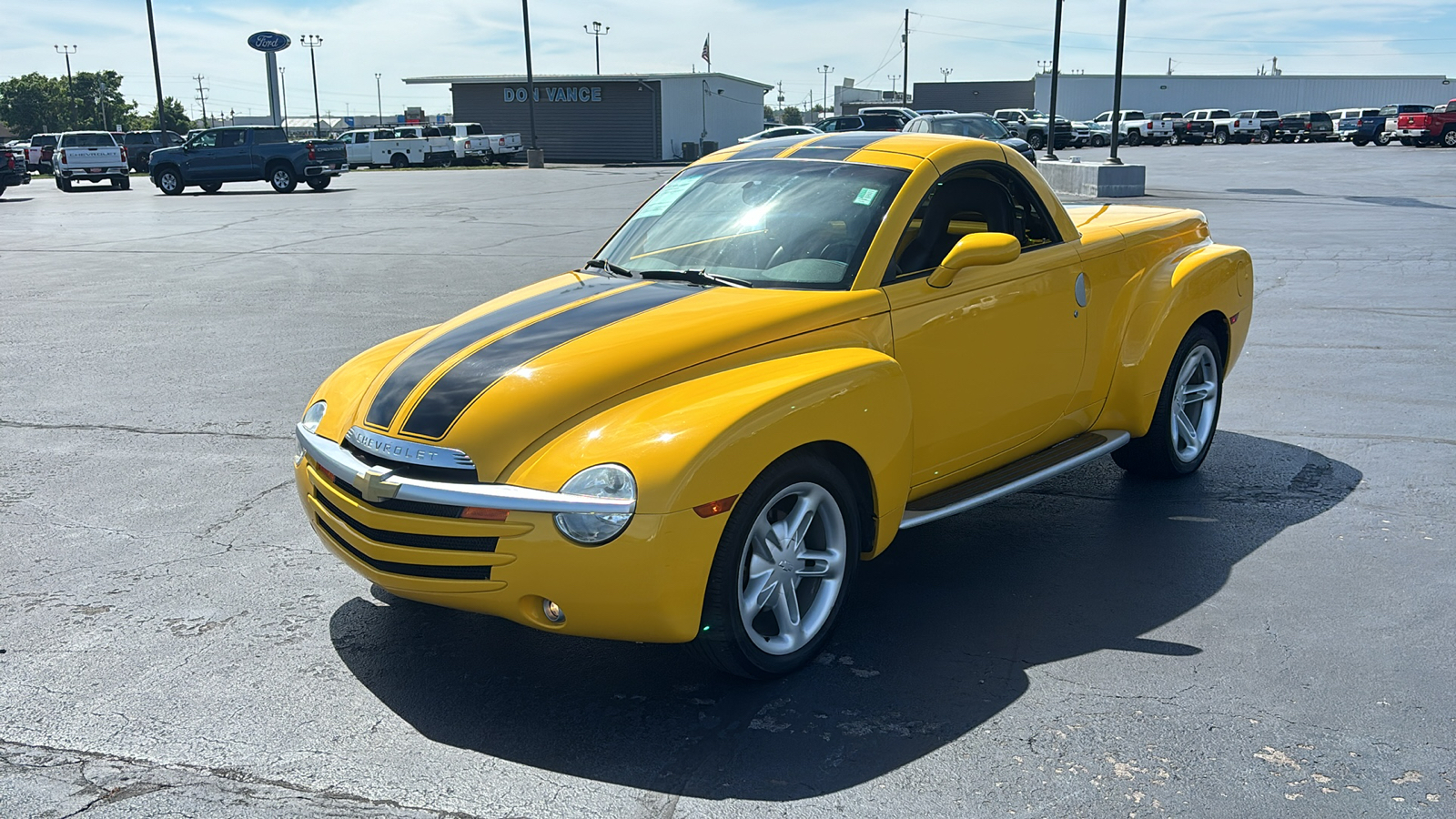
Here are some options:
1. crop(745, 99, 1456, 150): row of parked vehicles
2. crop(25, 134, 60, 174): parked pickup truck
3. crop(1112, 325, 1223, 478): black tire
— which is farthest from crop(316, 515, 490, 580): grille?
crop(25, 134, 60, 174): parked pickup truck

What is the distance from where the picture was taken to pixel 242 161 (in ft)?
106

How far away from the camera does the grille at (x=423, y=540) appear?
11.2ft

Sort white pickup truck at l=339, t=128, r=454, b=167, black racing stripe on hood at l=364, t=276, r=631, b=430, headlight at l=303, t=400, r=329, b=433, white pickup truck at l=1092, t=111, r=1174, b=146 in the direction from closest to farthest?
black racing stripe on hood at l=364, t=276, r=631, b=430 → headlight at l=303, t=400, r=329, b=433 → white pickup truck at l=339, t=128, r=454, b=167 → white pickup truck at l=1092, t=111, r=1174, b=146

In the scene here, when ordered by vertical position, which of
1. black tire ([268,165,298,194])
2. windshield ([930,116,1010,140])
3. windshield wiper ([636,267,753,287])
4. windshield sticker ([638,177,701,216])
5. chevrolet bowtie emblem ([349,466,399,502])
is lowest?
chevrolet bowtie emblem ([349,466,399,502])

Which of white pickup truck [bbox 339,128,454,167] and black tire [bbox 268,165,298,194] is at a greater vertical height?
white pickup truck [bbox 339,128,454,167]

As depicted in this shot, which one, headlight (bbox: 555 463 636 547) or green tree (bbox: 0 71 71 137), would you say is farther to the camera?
green tree (bbox: 0 71 71 137)

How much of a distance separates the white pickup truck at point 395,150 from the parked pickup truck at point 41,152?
11.8 m

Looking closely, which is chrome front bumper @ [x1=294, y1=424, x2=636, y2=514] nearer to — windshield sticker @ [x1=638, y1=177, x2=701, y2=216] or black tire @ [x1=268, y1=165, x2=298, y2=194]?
windshield sticker @ [x1=638, y1=177, x2=701, y2=216]

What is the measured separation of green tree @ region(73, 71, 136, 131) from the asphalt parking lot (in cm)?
13283

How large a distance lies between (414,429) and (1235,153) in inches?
1937

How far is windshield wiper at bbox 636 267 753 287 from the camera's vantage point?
443 centimetres

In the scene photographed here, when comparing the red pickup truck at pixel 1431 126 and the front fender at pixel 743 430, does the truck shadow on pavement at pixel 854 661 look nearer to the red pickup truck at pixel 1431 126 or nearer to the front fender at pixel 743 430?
the front fender at pixel 743 430

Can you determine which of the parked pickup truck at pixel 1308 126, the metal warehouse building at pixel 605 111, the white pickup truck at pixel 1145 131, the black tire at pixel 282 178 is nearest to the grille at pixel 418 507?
the black tire at pixel 282 178

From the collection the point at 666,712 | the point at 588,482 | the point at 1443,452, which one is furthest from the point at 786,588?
the point at 1443,452
